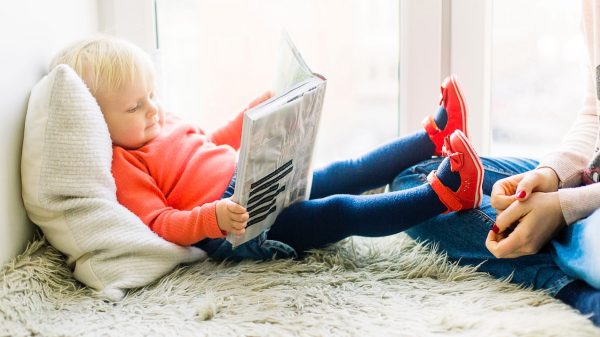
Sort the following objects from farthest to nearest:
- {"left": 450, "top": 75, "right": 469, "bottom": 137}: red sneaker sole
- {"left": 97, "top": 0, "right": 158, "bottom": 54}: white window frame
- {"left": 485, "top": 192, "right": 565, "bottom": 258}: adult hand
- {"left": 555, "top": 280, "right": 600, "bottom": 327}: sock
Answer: {"left": 97, "top": 0, "right": 158, "bottom": 54}: white window frame < {"left": 450, "top": 75, "right": 469, "bottom": 137}: red sneaker sole < {"left": 485, "top": 192, "right": 565, "bottom": 258}: adult hand < {"left": 555, "top": 280, "right": 600, "bottom": 327}: sock

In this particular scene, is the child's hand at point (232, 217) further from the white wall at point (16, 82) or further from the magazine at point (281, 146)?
the white wall at point (16, 82)

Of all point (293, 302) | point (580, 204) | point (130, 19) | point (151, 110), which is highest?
point (130, 19)

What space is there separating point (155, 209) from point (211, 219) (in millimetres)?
117

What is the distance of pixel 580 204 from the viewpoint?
0.89 metres

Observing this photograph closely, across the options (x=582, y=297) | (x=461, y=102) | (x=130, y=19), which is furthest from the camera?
(x=130, y=19)

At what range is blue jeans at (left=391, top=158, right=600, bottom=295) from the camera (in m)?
0.83

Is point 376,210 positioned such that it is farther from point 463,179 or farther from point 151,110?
point 151,110

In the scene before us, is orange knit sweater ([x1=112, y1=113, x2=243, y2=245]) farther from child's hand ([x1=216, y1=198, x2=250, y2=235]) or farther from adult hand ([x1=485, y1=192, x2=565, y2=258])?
adult hand ([x1=485, y1=192, x2=565, y2=258])

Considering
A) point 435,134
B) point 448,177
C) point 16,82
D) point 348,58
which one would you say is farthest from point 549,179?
point 16,82

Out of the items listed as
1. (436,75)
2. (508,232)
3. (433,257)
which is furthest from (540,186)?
(436,75)

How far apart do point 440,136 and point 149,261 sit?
56 centimetres

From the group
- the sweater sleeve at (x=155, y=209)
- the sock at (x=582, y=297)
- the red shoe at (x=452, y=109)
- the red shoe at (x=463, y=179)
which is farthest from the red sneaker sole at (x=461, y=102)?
the sweater sleeve at (x=155, y=209)

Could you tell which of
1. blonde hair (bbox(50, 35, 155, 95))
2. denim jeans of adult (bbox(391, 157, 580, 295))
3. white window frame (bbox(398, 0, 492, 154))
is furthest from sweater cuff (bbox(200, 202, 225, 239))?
white window frame (bbox(398, 0, 492, 154))

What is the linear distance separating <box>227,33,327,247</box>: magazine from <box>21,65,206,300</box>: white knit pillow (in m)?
0.16
